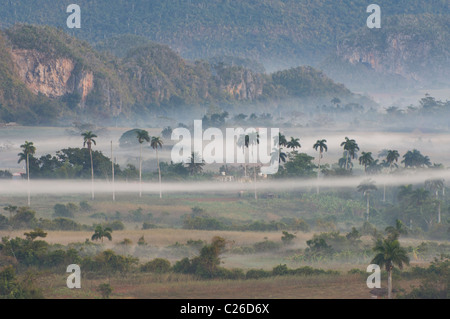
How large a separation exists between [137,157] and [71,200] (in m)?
36.0

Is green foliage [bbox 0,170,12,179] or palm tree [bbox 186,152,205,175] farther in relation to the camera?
palm tree [bbox 186,152,205,175]

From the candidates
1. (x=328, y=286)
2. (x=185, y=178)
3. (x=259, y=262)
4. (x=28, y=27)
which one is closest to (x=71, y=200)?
(x=185, y=178)

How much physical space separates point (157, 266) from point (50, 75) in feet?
377

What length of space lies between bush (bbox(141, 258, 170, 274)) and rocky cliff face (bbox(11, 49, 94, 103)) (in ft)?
357

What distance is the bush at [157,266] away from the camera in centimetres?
6153

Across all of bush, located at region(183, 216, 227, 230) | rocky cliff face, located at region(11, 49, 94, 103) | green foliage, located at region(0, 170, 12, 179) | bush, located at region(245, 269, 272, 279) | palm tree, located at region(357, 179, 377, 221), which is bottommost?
bush, located at region(245, 269, 272, 279)

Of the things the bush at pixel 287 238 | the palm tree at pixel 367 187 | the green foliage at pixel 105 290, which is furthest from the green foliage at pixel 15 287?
the palm tree at pixel 367 187

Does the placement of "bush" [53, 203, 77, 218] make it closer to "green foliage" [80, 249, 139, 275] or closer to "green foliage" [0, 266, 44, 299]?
"green foliage" [80, 249, 139, 275]

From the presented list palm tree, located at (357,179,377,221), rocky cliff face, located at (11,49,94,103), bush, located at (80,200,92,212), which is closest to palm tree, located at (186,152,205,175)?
palm tree, located at (357,179,377,221)

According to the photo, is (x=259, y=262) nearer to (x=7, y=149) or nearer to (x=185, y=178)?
(x=185, y=178)

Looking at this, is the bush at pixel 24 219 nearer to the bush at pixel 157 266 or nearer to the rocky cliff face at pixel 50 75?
the bush at pixel 157 266

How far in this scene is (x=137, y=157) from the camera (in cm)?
12862

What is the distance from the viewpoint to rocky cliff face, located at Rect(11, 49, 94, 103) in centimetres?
16475

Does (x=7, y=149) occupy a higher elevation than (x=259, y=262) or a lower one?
higher
